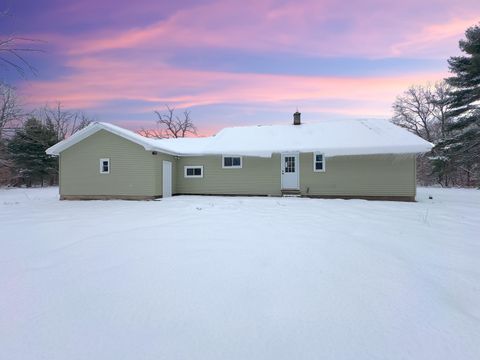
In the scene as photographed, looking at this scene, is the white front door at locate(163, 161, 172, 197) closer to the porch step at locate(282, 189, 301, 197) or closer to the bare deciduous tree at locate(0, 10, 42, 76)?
the porch step at locate(282, 189, 301, 197)

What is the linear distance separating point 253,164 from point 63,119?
3188cm

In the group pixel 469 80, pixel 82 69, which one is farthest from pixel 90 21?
pixel 469 80

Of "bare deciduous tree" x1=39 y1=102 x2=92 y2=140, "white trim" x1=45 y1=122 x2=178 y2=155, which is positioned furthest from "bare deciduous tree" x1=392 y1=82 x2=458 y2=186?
"bare deciduous tree" x1=39 y1=102 x2=92 y2=140

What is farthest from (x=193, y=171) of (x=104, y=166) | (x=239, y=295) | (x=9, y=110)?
(x=239, y=295)

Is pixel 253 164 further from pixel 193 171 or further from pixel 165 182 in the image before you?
pixel 165 182

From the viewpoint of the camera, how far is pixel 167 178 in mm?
15344

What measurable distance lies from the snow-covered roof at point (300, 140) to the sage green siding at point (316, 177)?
2.06 ft

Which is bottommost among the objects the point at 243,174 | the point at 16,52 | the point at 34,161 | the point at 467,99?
the point at 243,174

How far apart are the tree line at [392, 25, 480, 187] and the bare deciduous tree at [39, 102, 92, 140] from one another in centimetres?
4041

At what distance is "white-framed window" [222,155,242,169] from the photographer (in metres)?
15.8

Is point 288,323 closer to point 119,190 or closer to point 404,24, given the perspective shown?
point 404,24

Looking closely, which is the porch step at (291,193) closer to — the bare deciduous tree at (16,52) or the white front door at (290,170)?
the white front door at (290,170)

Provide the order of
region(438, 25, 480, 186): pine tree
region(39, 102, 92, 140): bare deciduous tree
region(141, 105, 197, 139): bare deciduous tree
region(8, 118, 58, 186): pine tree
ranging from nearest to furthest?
region(438, 25, 480, 186): pine tree
region(8, 118, 58, 186): pine tree
region(39, 102, 92, 140): bare deciduous tree
region(141, 105, 197, 139): bare deciduous tree

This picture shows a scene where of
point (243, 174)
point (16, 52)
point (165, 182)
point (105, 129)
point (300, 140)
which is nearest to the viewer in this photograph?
point (16, 52)
